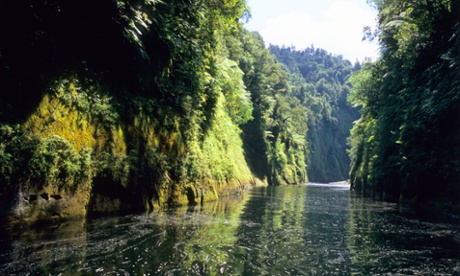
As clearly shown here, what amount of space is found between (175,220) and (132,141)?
3491 mm

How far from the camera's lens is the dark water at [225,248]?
5.76 metres

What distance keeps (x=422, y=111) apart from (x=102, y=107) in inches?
575

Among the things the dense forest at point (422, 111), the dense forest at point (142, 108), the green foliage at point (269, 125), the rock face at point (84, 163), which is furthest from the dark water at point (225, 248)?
the green foliage at point (269, 125)

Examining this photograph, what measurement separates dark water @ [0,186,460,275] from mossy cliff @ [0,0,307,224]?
1174 millimetres

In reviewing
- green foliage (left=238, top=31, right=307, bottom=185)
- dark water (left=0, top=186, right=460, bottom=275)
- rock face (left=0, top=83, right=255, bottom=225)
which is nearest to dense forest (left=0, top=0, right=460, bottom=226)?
rock face (left=0, top=83, right=255, bottom=225)

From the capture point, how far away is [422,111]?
52.9 feet

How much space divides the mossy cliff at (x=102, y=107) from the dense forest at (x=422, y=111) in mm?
10967

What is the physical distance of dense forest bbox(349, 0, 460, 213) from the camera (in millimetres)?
14656

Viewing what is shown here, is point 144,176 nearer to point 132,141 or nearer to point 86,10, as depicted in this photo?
point 132,141

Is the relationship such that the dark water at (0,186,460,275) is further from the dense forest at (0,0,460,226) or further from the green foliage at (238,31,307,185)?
the green foliage at (238,31,307,185)

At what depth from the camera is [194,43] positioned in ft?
50.7

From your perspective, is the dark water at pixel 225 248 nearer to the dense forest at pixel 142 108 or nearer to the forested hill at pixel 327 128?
the dense forest at pixel 142 108

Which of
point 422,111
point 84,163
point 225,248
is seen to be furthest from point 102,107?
point 422,111

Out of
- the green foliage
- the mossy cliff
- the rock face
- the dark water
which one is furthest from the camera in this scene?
the green foliage
